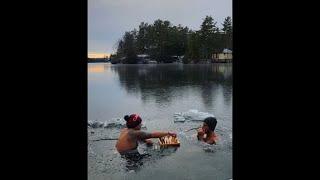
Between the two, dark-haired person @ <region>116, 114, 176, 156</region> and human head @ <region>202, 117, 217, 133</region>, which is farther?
human head @ <region>202, 117, 217, 133</region>

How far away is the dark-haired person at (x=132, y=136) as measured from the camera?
396cm

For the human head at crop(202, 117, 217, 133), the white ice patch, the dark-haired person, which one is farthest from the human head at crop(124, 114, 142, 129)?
the white ice patch

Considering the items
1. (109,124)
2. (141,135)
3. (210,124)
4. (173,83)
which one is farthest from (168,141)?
(173,83)

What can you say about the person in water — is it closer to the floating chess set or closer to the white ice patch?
the floating chess set

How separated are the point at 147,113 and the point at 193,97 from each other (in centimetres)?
220

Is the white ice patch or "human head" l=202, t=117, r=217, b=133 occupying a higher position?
"human head" l=202, t=117, r=217, b=133

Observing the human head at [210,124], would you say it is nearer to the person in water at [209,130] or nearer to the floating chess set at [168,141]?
the person in water at [209,130]

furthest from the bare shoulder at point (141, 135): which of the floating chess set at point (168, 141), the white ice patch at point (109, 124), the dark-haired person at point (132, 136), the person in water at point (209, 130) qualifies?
the white ice patch at point (109, 124)

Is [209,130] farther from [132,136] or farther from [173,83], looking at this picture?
[173,83]

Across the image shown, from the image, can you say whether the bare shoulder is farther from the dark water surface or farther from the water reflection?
the water reflection

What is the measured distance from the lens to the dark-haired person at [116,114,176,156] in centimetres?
396
